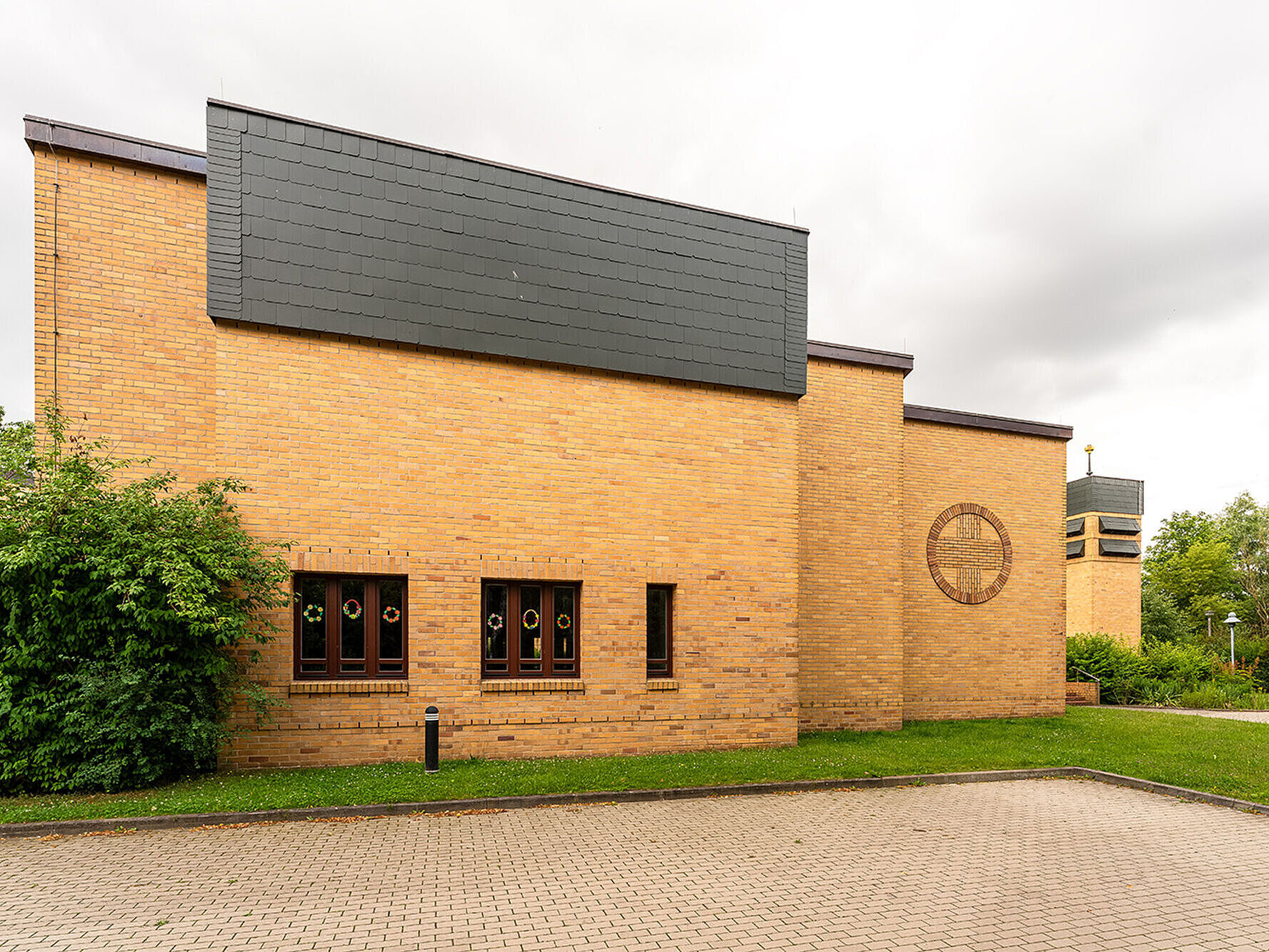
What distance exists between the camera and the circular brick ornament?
52.2ft

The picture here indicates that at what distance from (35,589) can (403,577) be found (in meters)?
4.02

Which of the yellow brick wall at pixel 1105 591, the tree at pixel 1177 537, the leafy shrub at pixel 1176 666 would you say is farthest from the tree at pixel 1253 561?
the leafy shrub at pixel 1176 666

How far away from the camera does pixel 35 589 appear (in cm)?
806

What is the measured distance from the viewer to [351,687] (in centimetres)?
967

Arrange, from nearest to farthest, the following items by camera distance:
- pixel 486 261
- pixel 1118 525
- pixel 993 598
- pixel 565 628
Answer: pixel 486 261 < pixel 565 628 < pixel 993 598 < pixel 1118 525

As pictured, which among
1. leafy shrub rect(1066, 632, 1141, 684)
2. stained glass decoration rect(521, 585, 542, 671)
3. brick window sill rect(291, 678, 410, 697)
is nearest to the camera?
brick window sill rect(291, 678, 410, 697)

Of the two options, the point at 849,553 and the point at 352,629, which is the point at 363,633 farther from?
the point at 849,553

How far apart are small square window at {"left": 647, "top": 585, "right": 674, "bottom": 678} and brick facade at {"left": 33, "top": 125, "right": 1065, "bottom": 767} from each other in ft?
0.71

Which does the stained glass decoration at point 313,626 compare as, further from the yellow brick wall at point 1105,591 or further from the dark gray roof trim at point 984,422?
the yellow brick wall at point 1105,591

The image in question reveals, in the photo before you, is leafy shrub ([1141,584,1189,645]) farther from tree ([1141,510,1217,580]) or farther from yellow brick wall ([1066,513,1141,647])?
tree ([1141,510,1217,580])

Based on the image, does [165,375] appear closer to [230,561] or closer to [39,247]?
[39,247]

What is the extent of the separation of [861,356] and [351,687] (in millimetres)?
11005

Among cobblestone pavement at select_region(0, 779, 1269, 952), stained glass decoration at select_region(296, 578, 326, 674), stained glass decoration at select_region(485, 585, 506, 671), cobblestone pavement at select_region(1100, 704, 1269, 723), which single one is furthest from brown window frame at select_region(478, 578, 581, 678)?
cobblestone pavement at select_region(1100, 704, 1269, 723)

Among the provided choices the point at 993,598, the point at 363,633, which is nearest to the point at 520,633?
the point at 363,633
